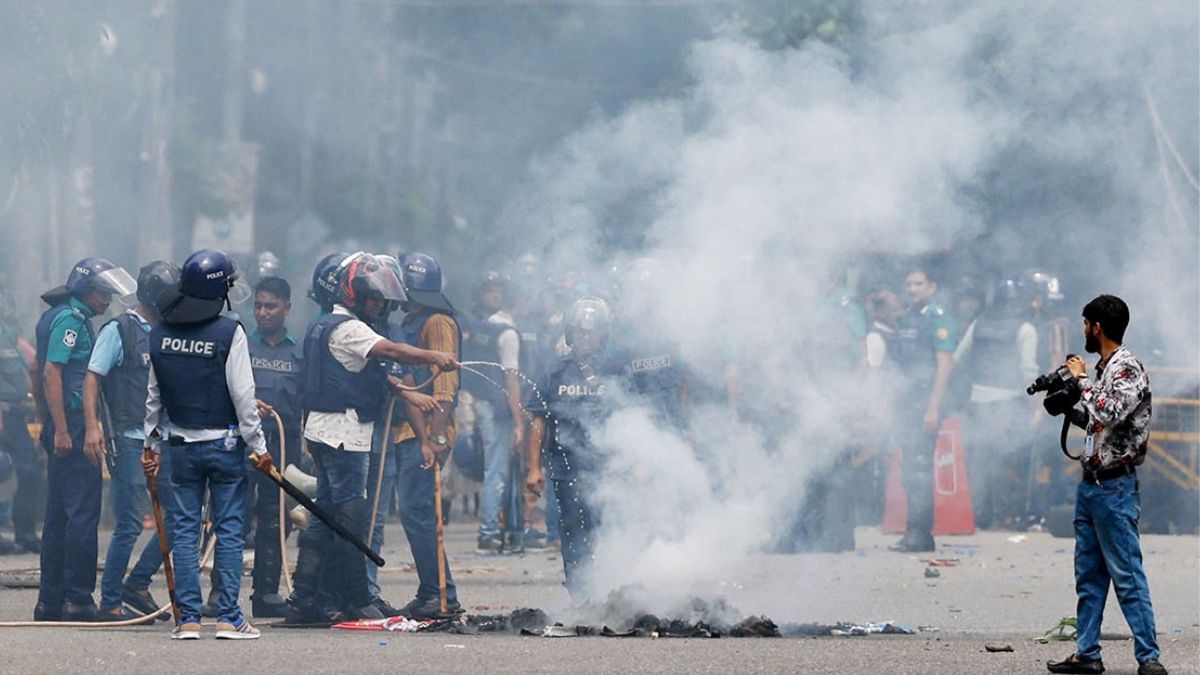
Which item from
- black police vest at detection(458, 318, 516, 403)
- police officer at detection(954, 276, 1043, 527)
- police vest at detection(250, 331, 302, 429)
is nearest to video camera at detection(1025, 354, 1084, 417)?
police vest at detection(250, 331, 302, 429)

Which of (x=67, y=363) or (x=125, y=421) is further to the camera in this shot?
(x=67, y=363)

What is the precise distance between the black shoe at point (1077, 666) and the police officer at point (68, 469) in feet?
14.8

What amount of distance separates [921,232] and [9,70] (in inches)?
274

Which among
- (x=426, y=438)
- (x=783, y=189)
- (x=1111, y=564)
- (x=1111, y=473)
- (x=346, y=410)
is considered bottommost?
(x=1111, y=564)

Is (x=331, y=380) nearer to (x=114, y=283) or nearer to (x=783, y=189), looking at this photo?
(x=114, y=283)

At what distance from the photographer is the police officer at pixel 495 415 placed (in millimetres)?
13703

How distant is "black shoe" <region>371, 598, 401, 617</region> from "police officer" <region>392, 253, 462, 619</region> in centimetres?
6

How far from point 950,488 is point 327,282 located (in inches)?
283

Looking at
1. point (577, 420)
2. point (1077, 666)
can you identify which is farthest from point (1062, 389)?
point (577, 420)

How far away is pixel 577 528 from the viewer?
9.52 meters

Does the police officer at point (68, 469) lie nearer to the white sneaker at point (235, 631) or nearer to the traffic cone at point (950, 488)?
the white sneaker at point (235, 631)

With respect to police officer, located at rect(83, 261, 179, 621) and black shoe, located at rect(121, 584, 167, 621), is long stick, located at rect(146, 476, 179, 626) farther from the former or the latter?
black shoe, located at rect(121, 584, 167, 621)

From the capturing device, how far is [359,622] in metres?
9.12

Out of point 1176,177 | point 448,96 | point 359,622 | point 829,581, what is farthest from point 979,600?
point 448,96
